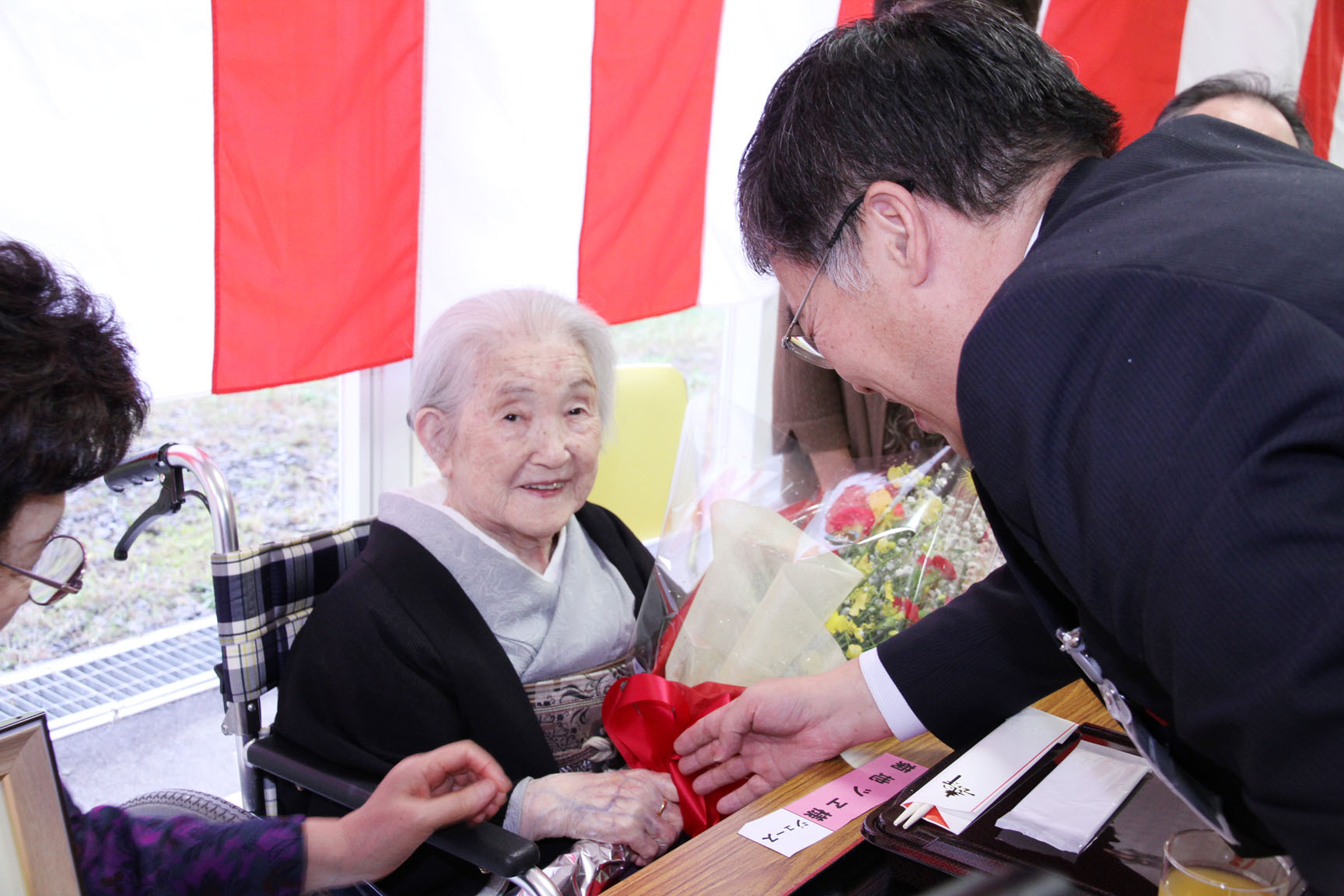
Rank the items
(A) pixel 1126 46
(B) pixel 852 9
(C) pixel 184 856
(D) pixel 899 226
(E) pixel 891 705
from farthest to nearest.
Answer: (A) pixel 1126 46
(B) pixel 852 9
(E) pixel 891 705
(C) pixel 184 856
(D) pixel 899 226

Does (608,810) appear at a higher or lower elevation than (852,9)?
lower

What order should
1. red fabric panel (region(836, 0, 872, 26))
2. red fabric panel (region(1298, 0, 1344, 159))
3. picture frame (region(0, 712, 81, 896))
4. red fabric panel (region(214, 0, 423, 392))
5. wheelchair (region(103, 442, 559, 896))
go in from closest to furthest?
picture frame (region(0, 712, 81, 896)), wheelchair (region(103, 442, 559, 896)), red fabric panel (region(214, 0, 423, 392)), red fabric panel (region(836, 0, 872, 26)), red fabric panel (region(1298, 0, 1344, 159))

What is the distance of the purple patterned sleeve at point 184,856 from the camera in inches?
44.4

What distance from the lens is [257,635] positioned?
5.29ft

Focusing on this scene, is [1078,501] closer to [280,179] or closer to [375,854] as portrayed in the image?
[375,854]

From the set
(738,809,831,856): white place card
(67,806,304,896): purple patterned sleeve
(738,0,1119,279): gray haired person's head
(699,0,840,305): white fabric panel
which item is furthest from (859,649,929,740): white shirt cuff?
(699,0,840,305): white fabric panel

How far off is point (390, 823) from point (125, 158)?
1.41 metres

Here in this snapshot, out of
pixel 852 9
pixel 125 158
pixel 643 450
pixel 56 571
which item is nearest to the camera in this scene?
pixel 56 571

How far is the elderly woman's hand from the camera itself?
150cm

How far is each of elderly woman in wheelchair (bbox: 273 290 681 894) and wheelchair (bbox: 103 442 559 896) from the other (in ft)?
0.18

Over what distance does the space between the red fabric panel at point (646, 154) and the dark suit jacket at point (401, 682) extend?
51.4 inches

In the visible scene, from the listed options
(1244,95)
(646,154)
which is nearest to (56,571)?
(646,154)

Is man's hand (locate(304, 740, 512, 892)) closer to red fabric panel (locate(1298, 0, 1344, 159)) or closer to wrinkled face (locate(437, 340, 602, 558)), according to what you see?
wrinkled face (locate(437, 340, 602, 558))

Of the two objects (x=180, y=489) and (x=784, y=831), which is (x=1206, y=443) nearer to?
(x=784, y=831)
